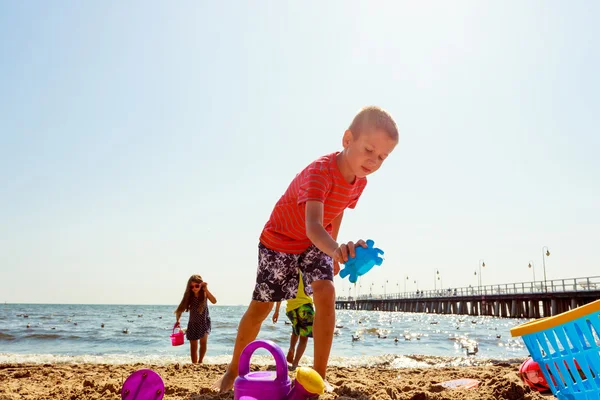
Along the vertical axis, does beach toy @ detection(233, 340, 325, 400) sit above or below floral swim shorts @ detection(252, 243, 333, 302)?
below

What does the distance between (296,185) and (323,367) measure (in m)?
1.20

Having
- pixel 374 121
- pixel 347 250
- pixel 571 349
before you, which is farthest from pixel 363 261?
pixel 374 121

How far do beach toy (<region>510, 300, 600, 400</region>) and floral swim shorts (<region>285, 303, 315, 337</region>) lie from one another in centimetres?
363

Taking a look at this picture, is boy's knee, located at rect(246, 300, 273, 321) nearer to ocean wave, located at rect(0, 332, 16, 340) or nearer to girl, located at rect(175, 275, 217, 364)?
girl, located at rect(175, 275, 217, 364)

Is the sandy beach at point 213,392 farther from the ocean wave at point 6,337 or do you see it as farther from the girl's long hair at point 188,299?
the ocean wave at point 6,337

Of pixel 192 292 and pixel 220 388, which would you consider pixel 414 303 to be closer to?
pixel 192 292

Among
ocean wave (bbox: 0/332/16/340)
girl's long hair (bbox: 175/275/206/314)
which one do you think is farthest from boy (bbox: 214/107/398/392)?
ocean wave (bbox: 0/332/16/340)

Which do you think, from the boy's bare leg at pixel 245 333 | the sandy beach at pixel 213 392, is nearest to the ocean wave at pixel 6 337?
the sandy beach at pixel 213 392

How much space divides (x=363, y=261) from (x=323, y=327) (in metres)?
1.00

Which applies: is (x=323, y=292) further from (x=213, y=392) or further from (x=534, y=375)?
(x=534, y=375)

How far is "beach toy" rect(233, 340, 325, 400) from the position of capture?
1578 mm

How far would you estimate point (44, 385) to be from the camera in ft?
12.4

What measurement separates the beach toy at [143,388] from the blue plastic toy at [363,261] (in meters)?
0.94

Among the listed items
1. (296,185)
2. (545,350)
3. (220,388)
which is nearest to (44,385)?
(220,388)
